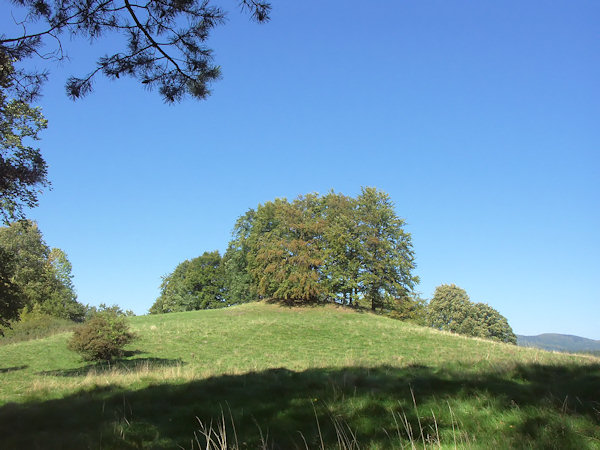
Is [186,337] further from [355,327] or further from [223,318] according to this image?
[355,327]

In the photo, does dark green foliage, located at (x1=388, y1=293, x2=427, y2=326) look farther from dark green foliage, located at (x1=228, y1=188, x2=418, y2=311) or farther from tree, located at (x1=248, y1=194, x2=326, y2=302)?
tree, located at (x1=248, y1=194, x2=326, y2=302)

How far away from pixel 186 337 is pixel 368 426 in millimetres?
25924

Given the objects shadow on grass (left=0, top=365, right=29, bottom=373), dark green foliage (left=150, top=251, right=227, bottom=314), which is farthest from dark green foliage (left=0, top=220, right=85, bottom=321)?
shadow on grass (left=0, top=365, right=29, bottom=373)

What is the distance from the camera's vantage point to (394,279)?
41844 mm

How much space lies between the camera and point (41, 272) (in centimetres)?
4269

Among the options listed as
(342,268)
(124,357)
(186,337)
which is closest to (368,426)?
(124,357)

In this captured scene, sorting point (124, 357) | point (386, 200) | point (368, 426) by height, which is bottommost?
point (124, 357)

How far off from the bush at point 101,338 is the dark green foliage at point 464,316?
176ft

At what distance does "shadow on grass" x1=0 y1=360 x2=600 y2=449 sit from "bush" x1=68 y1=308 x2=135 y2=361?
46.8 feet

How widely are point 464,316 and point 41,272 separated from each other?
201 ft

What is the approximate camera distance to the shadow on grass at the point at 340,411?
13.5 ft

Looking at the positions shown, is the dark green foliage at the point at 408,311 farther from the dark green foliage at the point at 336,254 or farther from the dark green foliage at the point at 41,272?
the dark green foliage at the point at 41,272

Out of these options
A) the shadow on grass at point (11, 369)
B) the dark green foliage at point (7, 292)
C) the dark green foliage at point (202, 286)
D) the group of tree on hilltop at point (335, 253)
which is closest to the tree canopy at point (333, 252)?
the group of tree on hilltop at point (335, 253)

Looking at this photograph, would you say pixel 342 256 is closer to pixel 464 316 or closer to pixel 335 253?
pixel 335 253
